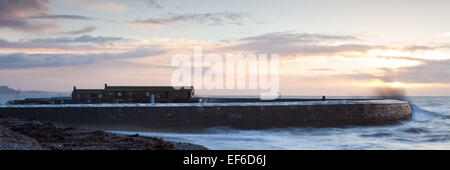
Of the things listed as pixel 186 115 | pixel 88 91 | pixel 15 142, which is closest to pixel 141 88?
pixel 88 91

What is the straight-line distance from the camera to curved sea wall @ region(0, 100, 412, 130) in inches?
1251

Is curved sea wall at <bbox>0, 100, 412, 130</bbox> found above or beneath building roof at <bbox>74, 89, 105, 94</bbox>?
beneath

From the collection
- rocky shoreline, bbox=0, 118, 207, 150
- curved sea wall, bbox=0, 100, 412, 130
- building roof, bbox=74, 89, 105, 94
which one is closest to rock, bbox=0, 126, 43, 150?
rocky shoreline, bbox=0, 118, 207, 150

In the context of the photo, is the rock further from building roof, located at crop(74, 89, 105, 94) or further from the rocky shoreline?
building roof, located at crop(74, 89, 105, 94)

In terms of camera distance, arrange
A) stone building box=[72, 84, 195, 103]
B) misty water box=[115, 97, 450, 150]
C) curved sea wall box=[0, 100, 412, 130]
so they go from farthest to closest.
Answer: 1. stone building box=[72, 84, 195, 103]
2. curved sea wall box=[0, 100, 412, 130]
3. misty water box=[115, 97, 450, 150]

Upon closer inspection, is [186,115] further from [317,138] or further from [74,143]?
[74,143]

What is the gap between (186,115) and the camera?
31.9 meters

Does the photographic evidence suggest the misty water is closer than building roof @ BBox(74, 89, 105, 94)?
Yes

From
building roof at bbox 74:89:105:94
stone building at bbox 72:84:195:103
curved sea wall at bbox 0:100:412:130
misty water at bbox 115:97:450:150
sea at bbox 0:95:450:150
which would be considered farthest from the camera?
building roof at bbox 74:89:105:94

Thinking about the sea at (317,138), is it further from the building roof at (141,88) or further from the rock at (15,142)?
the building roof at (141,88)

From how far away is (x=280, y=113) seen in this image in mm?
32844
